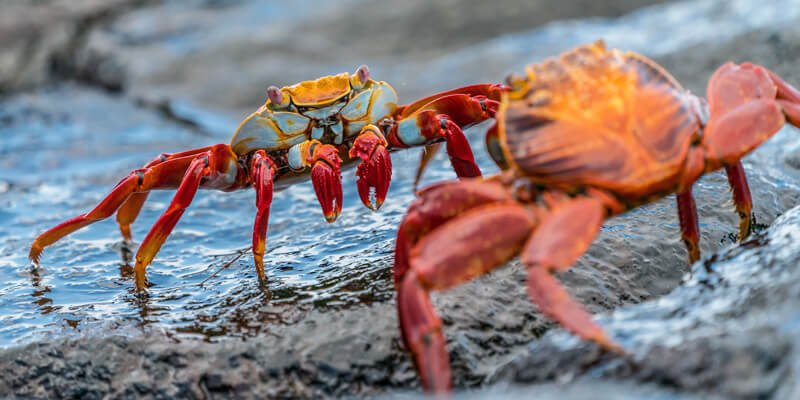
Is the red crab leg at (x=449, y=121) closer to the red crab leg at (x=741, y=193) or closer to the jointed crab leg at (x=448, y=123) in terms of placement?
the jointed crab leg at (x=448, y=123)

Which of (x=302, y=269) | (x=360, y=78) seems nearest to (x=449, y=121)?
(x=360, y=78)

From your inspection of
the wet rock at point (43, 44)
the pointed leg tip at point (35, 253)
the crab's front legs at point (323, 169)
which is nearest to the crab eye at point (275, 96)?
the crab's front legs at point (323, 169)

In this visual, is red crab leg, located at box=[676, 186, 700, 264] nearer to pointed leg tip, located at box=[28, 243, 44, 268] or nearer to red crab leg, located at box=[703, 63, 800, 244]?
red crab leg, located at box=[703, 63, 800, 244]

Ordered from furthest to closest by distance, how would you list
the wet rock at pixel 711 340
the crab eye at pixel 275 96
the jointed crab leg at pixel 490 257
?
the crab eye at pixel 275 96, the jointed crab leg at pixel 490 257, the wet rock at pixel 711 340

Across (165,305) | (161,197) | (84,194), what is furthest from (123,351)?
(84,194)

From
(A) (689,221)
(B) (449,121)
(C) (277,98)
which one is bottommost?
(A) (689,221)

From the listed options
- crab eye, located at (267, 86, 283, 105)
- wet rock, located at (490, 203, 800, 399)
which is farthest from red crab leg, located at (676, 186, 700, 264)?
crab eye, located at (267, 86, 283, 105)

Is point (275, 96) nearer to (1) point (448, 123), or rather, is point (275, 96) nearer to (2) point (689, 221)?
(1) point (448, 123)

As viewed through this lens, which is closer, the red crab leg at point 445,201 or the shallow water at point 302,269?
the red crab leg at point 445,201
